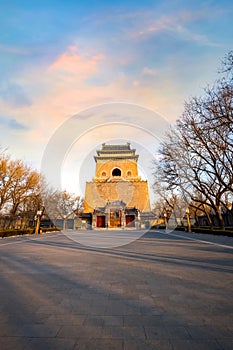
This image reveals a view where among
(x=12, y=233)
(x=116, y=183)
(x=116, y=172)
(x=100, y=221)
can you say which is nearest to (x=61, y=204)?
(x=100, y=221)

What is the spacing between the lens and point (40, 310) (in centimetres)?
346

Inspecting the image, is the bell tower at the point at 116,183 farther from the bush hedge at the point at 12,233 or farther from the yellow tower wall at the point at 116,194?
the bush hedge at the point at 12,233

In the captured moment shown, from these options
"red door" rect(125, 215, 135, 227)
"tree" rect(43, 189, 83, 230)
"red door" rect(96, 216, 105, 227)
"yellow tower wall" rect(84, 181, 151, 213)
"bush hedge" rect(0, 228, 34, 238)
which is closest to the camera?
"bush hedge" rect(0, 228, 34, 238)

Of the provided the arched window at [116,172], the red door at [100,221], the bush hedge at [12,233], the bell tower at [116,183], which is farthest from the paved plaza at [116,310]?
the arched window at [116,172]

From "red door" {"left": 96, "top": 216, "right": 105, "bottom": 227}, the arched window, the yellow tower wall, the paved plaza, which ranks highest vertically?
the arched window

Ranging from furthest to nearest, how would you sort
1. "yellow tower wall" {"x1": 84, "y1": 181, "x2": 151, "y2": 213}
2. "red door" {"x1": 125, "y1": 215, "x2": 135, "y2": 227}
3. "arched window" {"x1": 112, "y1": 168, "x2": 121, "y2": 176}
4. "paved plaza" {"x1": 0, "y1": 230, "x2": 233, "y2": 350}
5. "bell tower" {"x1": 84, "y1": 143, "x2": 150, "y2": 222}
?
"arched window" {"x1": 112, "y1": 168, "x2": 121, "y2": 176}, "bell tower" {"x1": 84, "y1": 143, "x2": 150, "y2": 222}, "yellow tower wall" {"x1": 84, "y1": 181, "x2": 151, "y2": 213}, "red door" {"x1": 125, "y1": 215, "x2": 135, "y2": 227}, "paved plaza" {"x1": 0, "y1": 230, "x2": 233, "y2": 350}

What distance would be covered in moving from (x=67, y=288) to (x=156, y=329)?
7.83 feet

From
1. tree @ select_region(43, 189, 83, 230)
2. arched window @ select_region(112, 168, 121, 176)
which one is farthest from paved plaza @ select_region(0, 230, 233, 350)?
arched window @ select_region(112, 168, 121, 176)

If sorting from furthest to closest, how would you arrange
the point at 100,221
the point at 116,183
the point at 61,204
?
the point at 116,183
the point at 100,221
the point at 61,204

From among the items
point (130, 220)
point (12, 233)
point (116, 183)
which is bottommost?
point (12, 233)

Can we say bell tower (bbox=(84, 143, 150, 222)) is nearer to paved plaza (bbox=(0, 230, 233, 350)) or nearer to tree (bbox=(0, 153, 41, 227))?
tree (bbox=(0, 153, 41, 227))

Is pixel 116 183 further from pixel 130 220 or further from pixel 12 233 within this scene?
pixel 12 233

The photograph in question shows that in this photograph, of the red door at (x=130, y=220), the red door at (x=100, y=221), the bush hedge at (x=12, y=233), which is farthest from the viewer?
the red door at (x=100, y=221)

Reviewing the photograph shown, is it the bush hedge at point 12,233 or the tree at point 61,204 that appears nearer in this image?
the bush hedge at point 12,233
